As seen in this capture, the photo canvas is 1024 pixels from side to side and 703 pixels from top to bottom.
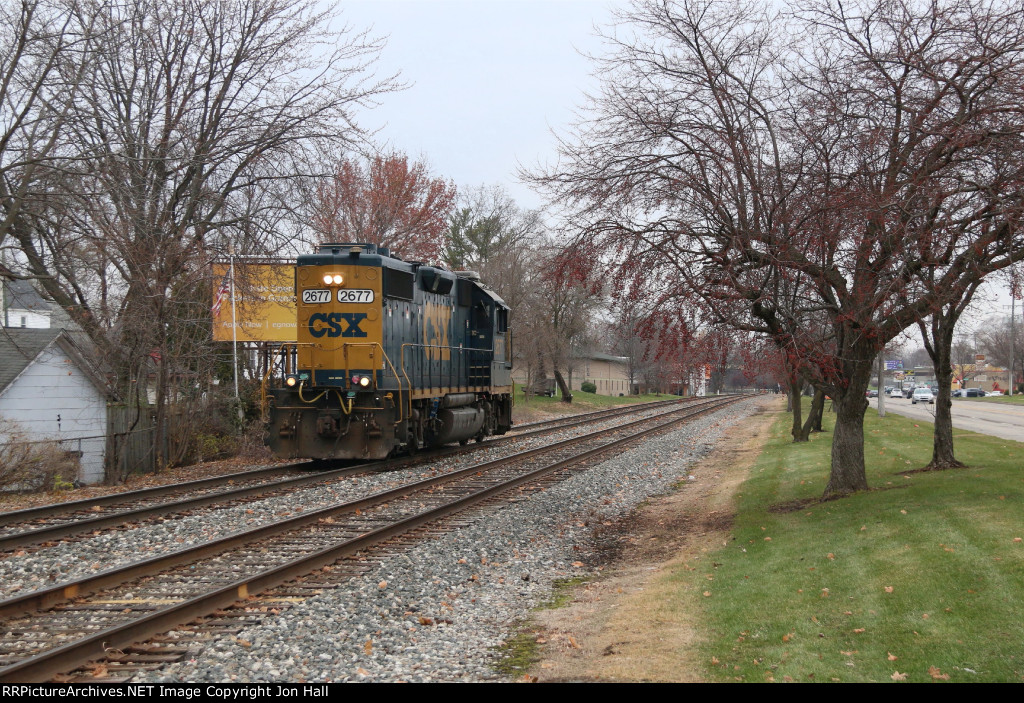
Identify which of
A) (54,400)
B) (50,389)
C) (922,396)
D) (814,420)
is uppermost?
(50,389)

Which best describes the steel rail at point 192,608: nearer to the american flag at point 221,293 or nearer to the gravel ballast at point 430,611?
the gravel ballast at point 430,611

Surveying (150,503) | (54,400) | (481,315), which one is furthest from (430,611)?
(54,400)

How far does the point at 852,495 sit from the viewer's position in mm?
12477

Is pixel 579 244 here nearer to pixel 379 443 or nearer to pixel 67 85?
pixel 379 443

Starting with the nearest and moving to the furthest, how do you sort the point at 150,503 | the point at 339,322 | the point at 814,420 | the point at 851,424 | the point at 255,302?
1. the point at 851,424
2. the point at 150,503
3. the point at 339,322
4. the point at 255,302
5. the point at 814,420

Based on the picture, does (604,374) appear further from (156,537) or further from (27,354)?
(156,537)

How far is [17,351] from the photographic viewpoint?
25531mm

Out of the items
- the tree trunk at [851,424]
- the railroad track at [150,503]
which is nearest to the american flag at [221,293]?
the railroad track at [150,503]

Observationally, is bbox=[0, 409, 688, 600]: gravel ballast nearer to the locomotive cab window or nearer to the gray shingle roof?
the locomotive cab window

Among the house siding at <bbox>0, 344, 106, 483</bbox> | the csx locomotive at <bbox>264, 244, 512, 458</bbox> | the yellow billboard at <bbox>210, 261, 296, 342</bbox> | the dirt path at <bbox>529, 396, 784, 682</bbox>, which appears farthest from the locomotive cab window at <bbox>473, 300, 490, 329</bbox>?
the house siding at <bbox>0, 344, 106, 483</bbox>

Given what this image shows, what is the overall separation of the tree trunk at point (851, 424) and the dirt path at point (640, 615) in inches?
71.1

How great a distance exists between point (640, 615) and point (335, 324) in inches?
458

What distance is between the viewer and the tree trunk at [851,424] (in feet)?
38.9

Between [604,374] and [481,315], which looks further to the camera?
[604,374]
